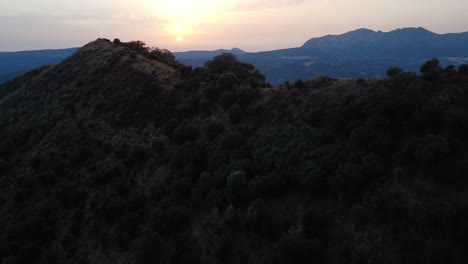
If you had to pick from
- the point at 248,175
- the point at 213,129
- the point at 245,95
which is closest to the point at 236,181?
the point at 248,175

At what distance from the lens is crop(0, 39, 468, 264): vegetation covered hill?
1265 cm

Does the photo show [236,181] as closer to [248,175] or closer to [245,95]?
[248,175]

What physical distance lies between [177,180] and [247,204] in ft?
21.8

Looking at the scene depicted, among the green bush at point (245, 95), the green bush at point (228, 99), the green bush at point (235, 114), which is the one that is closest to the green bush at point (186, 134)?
the green bush at point (235, 114)

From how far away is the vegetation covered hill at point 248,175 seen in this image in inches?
498

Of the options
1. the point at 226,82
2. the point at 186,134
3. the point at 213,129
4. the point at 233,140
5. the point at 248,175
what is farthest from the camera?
the point at 226,82

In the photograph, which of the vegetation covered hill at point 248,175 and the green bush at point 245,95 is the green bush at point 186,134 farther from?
the green bush at point 245,95

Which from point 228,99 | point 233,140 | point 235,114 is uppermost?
point 228,99

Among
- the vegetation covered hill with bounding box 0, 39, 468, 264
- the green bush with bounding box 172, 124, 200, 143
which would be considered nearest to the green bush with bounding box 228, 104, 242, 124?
the vegetation covered hill with bounding box 0, 39, 468, 264

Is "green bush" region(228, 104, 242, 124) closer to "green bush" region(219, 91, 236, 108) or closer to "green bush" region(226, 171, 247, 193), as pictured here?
"green bush" region(219, 91, 236, 108)

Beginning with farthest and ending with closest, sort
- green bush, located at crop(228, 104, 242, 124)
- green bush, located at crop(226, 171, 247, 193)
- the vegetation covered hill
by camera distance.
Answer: green bush, located at crop(228, 104, 242, 124), green bush, located at crop(226, 171, 247, 193), the vegetation covered hill

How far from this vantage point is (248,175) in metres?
18.7

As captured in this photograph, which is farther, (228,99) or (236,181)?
(228,99)

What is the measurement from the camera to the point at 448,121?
14.8 meters
